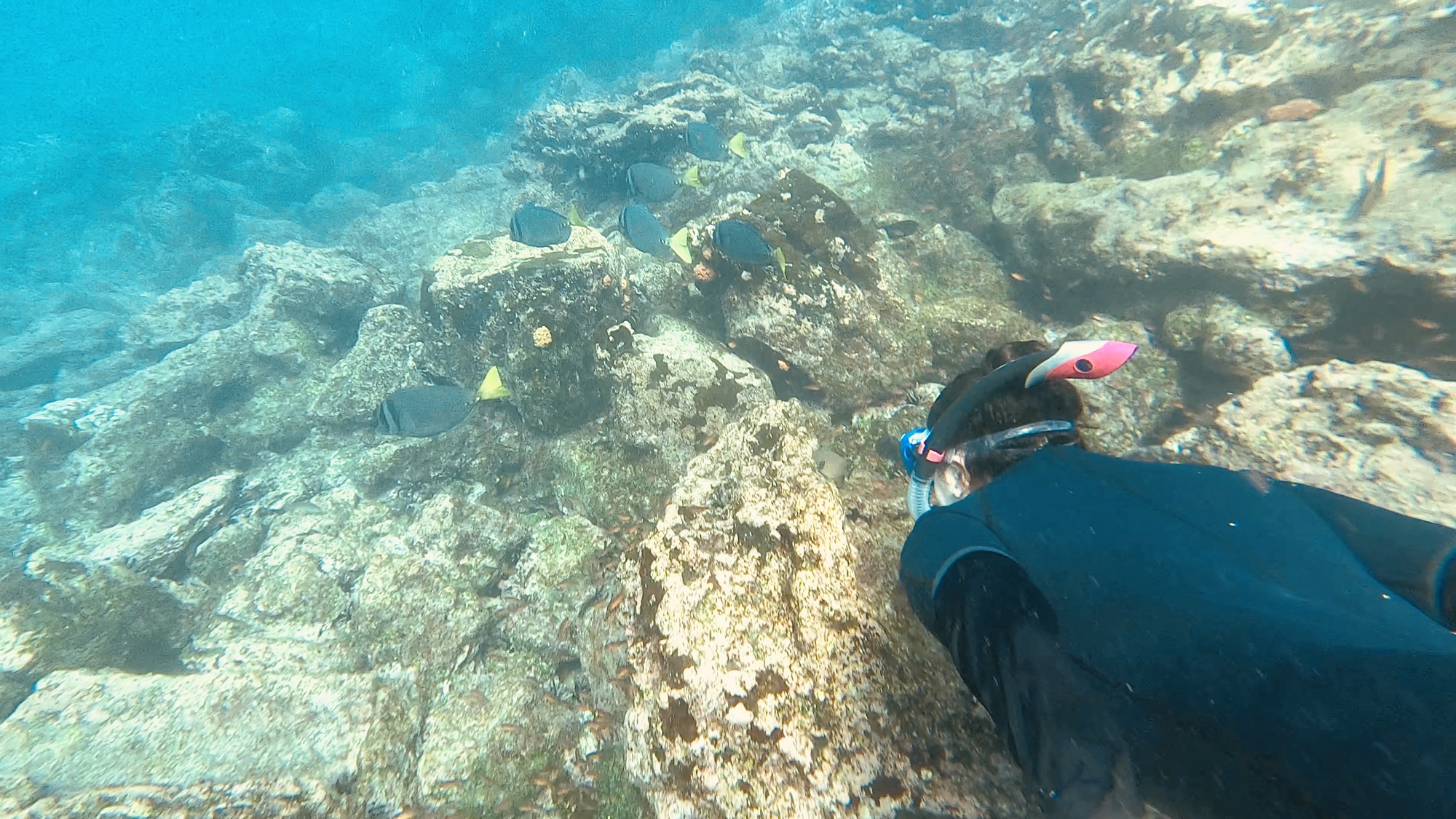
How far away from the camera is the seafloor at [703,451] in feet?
8.51

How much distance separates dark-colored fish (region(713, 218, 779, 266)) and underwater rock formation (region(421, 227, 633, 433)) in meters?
1.58

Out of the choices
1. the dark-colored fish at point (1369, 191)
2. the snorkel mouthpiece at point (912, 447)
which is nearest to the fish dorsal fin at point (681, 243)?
the snorkel mouthpiece at point (912, 447)

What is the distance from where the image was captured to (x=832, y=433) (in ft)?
14.1

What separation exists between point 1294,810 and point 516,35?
107 ft

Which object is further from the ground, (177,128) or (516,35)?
(177,128)

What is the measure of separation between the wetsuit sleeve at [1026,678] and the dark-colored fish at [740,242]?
2.93m

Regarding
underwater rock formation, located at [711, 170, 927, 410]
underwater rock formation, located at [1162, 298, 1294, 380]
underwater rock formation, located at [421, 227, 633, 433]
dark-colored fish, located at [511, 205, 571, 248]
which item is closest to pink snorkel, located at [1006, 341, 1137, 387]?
underwater rock formation, located at [711, 170, 927, 410]

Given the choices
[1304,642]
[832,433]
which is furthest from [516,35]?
[1304,642]

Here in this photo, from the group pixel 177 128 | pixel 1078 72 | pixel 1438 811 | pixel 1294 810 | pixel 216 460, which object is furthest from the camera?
pixel 177 128

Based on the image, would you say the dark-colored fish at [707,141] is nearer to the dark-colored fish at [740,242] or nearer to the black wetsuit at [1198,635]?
the dark-colored fish at [740,242]

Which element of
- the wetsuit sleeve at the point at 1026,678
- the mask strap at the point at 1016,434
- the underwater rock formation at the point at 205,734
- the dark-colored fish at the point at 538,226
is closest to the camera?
the wetsuit sleeve at the point at 1026,678

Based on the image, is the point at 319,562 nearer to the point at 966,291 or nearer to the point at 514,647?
the point at 514,647

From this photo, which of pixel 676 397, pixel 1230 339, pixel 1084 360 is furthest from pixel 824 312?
pixel 1084 360

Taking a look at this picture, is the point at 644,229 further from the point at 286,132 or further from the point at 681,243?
the point at 286,132
